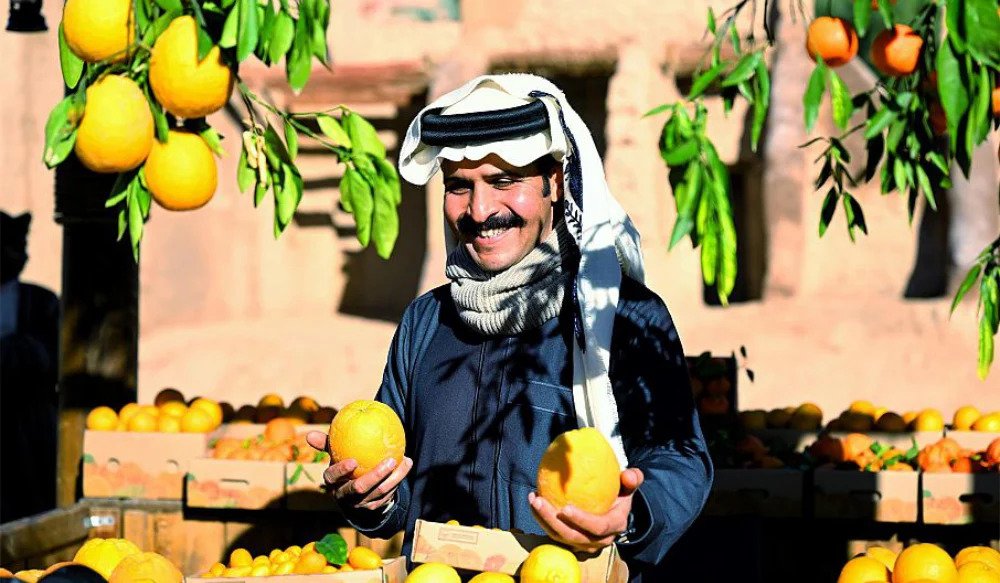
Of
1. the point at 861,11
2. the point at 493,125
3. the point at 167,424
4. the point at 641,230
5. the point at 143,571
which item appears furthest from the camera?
the point at 641,230

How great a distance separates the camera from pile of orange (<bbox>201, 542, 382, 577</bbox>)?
7.50 feet

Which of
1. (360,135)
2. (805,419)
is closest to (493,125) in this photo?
(360,135)

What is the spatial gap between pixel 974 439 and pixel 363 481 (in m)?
2.97

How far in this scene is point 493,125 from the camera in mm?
2514

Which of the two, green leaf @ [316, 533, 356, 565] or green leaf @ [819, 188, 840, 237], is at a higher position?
green leaf @ [819, 188, 840, 237]

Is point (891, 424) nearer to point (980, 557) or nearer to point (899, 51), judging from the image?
point (980, 557)

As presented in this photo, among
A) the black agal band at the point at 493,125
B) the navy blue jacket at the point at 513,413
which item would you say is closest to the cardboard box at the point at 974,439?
the navy blue jacket at the point at 513,413

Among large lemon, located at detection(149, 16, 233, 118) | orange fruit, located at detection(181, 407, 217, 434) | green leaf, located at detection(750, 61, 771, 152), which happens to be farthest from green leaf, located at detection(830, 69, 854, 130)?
orange fruit, located at detection(181, 407, 217, 434)

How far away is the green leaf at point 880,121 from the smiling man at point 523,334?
0.50 meters

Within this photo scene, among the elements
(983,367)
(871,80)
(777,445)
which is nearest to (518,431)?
(983,367)

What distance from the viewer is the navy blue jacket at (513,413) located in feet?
7.66

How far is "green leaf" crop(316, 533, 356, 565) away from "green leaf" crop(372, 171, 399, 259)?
2.19 ft

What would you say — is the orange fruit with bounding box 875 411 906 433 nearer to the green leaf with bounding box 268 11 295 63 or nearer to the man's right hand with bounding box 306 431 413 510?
the man's right hand with bounding box 306 431 413 510

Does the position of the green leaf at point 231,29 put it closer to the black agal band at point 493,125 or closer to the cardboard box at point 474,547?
the black agal band at point 493,125
